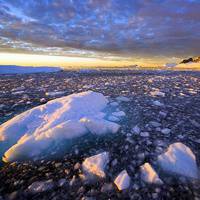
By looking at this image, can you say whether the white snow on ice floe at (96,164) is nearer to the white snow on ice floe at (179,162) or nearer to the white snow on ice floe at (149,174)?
the white snow on ice floe at (149,174)

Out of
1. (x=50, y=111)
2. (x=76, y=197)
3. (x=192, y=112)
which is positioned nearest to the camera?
(x=76, y=197)

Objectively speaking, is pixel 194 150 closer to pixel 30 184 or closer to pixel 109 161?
pixel 109 161

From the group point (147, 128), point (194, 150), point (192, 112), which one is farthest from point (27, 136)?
point (192, 112)

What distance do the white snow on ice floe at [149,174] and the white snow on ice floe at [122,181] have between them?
14 cm

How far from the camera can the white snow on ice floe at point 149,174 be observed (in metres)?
1.45

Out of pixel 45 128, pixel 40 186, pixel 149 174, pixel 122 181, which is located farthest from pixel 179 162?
pixel 45 128

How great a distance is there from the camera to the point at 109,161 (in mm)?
1724

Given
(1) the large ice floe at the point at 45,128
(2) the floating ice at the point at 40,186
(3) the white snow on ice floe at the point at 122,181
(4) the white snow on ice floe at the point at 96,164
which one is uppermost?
(1) the large ice floe at the point at 45,128

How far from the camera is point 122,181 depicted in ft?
4.71

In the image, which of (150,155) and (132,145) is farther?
(132,145)

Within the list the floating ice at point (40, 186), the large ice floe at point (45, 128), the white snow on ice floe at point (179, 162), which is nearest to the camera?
the floating ice at point (40, 186)

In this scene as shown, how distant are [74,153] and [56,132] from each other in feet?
1.10

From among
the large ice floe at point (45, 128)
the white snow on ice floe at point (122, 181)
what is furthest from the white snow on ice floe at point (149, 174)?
the large ice floe at point (45, 128)

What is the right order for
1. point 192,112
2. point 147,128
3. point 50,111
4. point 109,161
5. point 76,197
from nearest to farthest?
point 76,197
point 109,161
point 147,128
point 50,111
point 192,112
